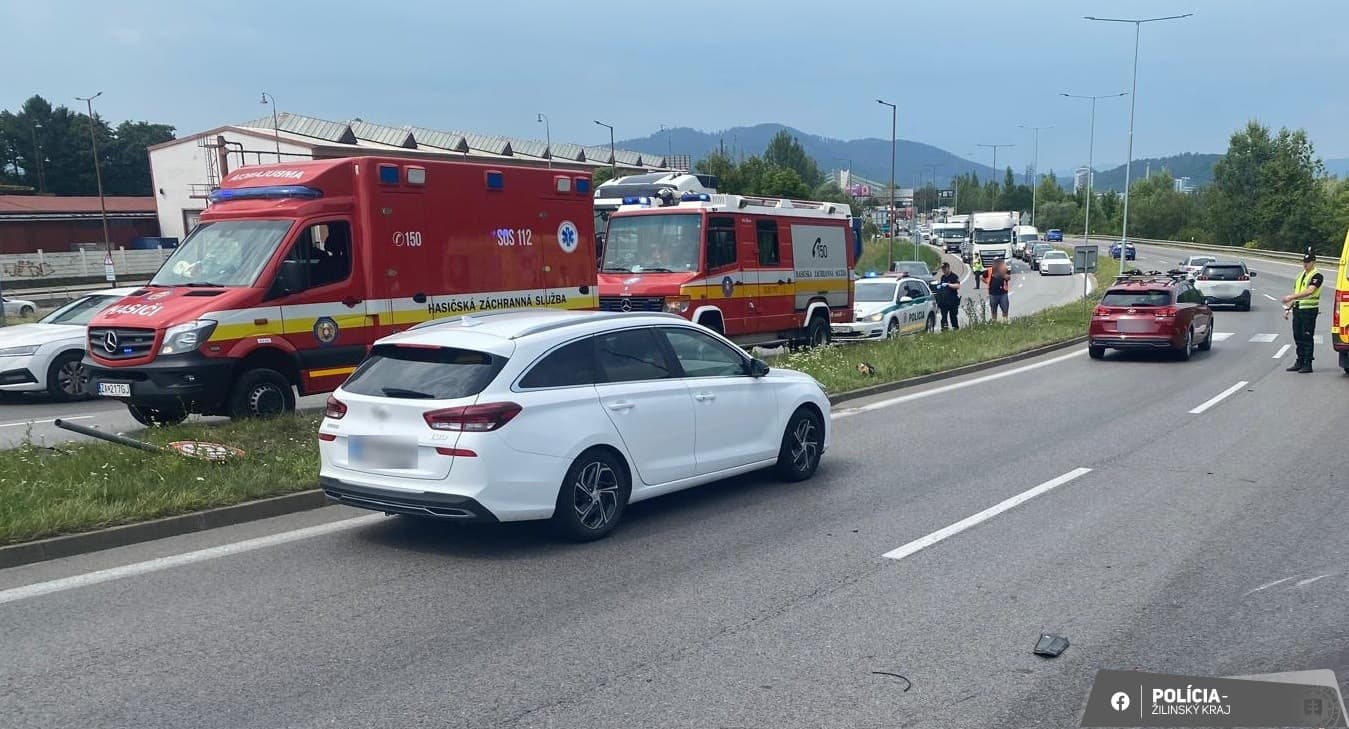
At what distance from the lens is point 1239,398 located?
14.4 metres

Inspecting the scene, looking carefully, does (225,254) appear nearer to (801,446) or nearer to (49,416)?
(49,416)

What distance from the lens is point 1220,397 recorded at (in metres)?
14.5

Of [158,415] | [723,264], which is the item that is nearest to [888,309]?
[723,264]

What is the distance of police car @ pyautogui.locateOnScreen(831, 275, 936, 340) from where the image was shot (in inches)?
925

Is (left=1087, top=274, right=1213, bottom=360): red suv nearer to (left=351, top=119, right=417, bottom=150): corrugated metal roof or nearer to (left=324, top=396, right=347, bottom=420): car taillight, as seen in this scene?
(left=324, top=396, right=347, bottom=420): car taillight

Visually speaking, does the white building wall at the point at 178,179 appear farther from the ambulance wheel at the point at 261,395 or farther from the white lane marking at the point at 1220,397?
the white lane marking at the point at 1220,397

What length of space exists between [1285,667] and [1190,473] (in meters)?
4.88

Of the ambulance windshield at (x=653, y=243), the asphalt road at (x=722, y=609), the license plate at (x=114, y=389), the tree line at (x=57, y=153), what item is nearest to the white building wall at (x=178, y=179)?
the tree line at (x=57, y=153)

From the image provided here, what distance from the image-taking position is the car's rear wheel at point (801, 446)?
8.99m

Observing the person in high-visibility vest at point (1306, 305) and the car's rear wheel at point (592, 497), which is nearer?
the car's rear wheel at point (592, 497)

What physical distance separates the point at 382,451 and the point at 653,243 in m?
11.4

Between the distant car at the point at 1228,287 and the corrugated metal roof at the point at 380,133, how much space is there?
179 ft

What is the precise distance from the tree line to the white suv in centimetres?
9802

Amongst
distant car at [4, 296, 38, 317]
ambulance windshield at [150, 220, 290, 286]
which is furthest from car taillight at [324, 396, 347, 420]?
distant car at [4, 296, 38, 317]
